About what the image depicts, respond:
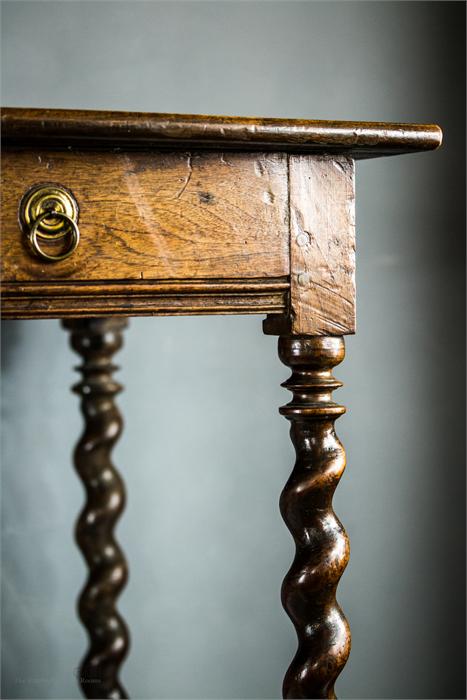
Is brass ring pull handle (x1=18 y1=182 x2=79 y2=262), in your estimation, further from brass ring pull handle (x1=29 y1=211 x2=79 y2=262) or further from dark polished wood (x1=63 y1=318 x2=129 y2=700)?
dark polished wood (x1=63 y1=318 x2=129 y2=700)

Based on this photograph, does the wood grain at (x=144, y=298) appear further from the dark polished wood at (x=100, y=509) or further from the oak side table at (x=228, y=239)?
the dark polished wood at (x=100, y=509)

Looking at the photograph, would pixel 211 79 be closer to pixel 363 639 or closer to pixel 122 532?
pixel 122 532

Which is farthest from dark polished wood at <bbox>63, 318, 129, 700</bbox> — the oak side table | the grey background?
the oak side table

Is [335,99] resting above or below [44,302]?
above

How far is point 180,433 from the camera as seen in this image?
1.29 m

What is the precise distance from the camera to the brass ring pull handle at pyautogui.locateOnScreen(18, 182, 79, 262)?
63 cm

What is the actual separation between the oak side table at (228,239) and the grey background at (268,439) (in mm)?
576

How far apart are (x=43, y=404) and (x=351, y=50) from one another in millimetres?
717

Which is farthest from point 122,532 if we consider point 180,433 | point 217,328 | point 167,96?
point 167,96

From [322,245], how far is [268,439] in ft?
2.11

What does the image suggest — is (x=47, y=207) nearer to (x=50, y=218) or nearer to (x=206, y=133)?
(x=50, y=218)

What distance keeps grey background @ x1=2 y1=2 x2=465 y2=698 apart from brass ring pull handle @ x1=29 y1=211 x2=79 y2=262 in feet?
2.09

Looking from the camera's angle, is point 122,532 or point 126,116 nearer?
point 126,116

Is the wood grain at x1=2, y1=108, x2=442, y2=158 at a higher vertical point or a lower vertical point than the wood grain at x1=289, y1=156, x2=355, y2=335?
higher
